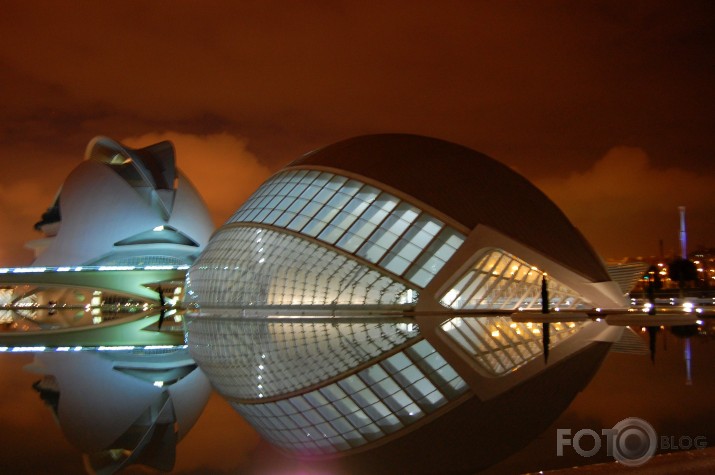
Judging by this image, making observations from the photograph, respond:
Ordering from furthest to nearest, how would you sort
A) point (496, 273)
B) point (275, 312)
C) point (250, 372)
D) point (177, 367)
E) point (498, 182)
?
point (498, 182), point (275, 312), point (496, 273), point (177, 367), point (250, 372)

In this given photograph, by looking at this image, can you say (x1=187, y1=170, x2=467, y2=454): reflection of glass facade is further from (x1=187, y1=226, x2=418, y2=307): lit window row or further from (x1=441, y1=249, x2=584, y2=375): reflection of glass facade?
(x1=441, y1=249, x2=584, y2=375): reflection of glass facade

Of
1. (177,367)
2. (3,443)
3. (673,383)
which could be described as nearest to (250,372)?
(177,367)

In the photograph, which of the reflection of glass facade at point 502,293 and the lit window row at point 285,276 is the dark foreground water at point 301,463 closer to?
the reflection of glass facade at point 502,293

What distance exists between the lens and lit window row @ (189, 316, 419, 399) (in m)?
11.6

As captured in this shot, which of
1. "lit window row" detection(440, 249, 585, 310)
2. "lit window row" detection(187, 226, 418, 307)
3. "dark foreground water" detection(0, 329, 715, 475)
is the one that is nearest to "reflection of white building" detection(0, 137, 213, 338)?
"lit window row" detection(187, 226, 418, 307)

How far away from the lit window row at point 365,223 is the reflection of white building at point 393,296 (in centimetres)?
6

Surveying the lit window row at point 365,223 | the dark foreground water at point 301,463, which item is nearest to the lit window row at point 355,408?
the dark foreground water at point 301,463

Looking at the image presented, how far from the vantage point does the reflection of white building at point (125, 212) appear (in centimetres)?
6362

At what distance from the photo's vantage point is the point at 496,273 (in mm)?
29141

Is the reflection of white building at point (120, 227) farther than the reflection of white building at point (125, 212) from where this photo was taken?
No

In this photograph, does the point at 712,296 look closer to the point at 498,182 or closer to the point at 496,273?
the point at 498,182

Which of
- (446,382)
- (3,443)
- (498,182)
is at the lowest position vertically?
(3,443)

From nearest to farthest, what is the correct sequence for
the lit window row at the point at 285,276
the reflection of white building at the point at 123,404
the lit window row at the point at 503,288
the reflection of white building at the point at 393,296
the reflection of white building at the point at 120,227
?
the reflection of white building at the point at 123,404 < the reflection of white building at the point at 393,296 < the lit window row at the point at 503,288 < the lit window row at the point at 285,276 < the reflection of white building at the point at 120,227

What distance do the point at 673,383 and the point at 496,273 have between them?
1840cm
